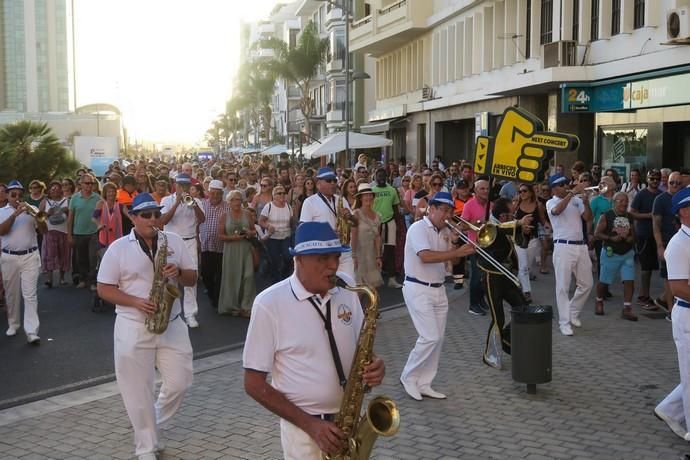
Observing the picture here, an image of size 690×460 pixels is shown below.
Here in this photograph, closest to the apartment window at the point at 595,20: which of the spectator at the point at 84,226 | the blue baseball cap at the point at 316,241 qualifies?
the spectator at the point at 84,226

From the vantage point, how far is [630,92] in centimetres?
2011

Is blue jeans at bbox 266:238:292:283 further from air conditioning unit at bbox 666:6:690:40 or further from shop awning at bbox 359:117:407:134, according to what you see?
shop awning at bbox 359:117:407:134

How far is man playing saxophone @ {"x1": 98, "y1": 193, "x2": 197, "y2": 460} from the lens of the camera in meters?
6.02

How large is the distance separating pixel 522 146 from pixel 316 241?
18.6 ft

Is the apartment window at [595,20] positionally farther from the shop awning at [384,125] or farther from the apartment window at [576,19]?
the shop awning at [384,125]

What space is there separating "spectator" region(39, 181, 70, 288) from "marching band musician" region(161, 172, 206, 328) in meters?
4.18

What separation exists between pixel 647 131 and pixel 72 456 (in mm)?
17680

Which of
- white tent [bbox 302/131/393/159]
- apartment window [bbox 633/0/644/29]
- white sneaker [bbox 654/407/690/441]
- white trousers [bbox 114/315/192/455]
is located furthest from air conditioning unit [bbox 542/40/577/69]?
white trousers [bbox 114/315/192/455]

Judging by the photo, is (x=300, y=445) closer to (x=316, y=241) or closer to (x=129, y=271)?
(x=316, y=241)

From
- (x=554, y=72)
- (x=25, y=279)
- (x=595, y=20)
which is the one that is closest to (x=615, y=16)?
(x=595, y=20)

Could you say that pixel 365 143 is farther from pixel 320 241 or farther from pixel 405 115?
pixel 320 241

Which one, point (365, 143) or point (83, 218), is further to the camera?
point (365, 143)

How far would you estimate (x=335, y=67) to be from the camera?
2156 inches

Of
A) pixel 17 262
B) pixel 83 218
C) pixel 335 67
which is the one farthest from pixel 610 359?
pixel 335 67
